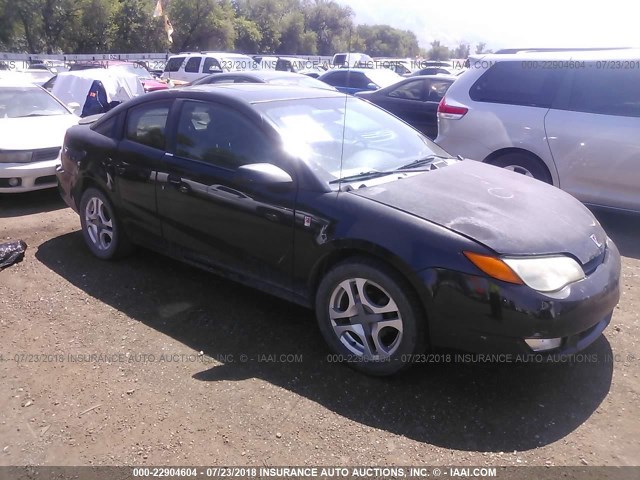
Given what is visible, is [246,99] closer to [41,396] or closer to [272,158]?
[272,158]

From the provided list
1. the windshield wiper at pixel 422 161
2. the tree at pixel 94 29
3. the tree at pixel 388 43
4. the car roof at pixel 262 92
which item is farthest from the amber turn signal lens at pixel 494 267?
the tree at pixel 94 29

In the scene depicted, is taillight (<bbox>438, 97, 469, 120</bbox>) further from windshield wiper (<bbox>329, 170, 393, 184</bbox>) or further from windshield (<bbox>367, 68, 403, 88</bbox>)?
windshield (<bbox>367, 68, 403, 88</bbox>)

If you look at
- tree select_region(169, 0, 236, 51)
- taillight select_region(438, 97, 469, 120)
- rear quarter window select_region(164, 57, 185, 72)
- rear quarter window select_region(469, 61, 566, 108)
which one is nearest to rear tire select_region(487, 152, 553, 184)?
rear quarter window select_region(469, 61, 566, 108)

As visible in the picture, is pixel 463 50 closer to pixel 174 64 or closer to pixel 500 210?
pixel 174 64

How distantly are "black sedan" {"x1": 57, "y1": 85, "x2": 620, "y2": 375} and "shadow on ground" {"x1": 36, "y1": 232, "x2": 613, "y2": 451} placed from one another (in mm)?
228

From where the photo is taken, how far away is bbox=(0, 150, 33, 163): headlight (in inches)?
254

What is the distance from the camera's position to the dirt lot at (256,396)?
2.67m

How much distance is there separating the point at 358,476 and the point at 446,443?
474 millimetres

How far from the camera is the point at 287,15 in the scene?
58719 mm

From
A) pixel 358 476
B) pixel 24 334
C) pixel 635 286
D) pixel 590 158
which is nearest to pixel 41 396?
pixel 24 334

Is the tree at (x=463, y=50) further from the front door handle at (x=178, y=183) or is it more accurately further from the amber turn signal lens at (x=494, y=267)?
the amber turn signal lens at (x=494, y=267)

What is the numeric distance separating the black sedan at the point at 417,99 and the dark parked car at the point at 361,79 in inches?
101

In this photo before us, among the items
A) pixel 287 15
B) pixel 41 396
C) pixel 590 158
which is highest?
pixel 287 15

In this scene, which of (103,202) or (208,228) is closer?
(208,228)
